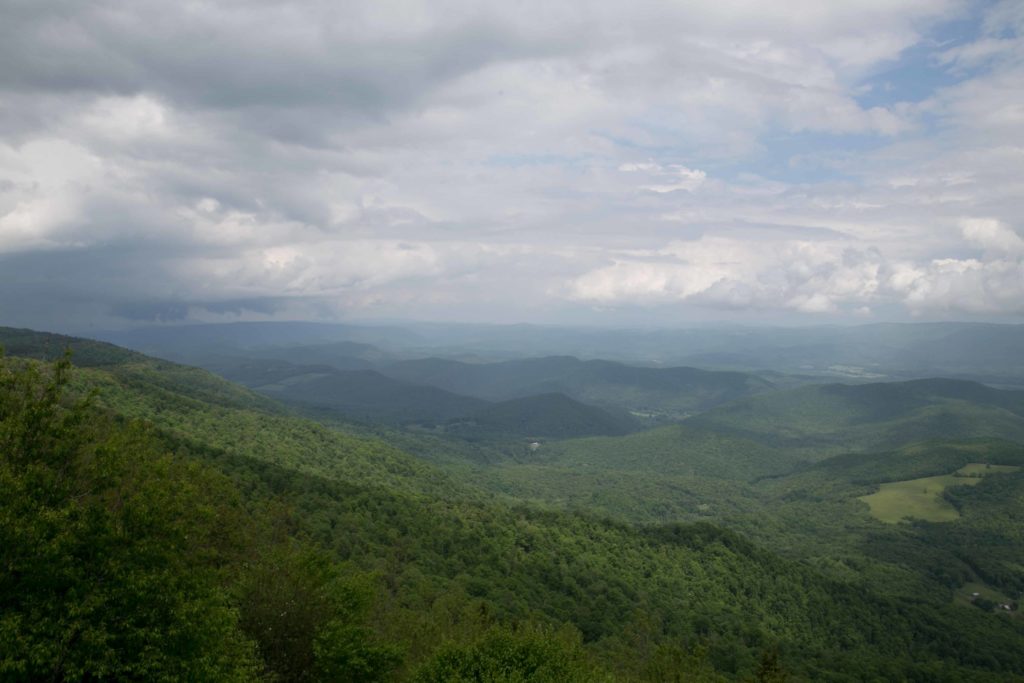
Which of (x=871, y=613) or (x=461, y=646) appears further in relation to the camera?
(x=871, y=613)

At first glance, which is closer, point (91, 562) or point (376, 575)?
point (91, 562)

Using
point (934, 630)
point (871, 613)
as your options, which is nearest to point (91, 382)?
point (871, 613)

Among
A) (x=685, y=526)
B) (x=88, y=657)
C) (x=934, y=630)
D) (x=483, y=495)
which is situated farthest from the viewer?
(x=483, y=495)

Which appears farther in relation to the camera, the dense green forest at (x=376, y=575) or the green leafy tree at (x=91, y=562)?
the dense green forest at (x=376, y=575)

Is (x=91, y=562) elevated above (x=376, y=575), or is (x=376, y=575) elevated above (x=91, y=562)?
(x=91, y=562)

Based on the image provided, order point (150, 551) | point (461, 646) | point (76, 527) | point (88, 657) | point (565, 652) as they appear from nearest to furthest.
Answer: point (88, 657), point (76, 527), point (150, 551), point (461, 646), point (565, 652)

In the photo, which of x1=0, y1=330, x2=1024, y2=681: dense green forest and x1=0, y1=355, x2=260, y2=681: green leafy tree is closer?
x1=0, y1=355, x2=260, y2=681: green leafy tree

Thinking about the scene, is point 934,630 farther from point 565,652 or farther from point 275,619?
point 275,619

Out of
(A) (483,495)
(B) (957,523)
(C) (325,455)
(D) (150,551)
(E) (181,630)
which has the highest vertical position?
(D) (150,551)
